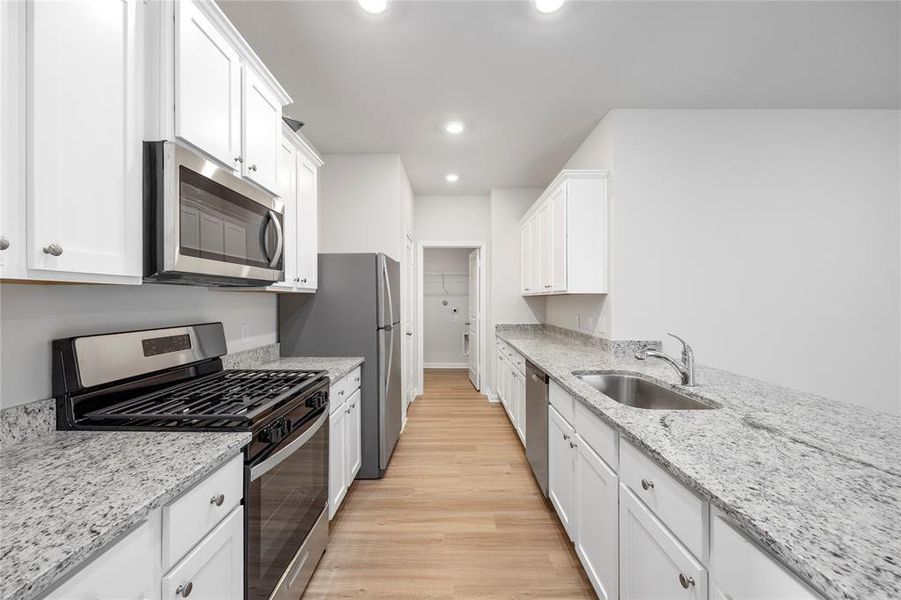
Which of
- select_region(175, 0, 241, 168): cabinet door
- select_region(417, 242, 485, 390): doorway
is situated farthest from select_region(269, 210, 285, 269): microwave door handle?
select_region(417, 242, 485, 390): doorway

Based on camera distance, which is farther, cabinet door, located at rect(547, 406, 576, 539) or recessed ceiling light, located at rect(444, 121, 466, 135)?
recessed ceiling light, located at rect(444, 121, 466, 135)

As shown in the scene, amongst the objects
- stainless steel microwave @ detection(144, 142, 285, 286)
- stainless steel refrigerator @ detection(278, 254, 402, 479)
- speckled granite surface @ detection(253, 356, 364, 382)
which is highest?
stainless steel microwave @ detection(144, 142, 285, 286)

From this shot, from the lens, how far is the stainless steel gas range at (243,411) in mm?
1204

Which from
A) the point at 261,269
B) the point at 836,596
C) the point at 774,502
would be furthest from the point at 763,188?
the point at 261,269

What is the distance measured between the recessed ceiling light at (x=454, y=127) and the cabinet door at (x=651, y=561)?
2.79m

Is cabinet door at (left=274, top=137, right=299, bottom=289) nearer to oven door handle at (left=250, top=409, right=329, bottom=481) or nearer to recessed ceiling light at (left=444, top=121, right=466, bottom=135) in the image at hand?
oven door handle at (left=250, top=409, right=329, bottom=481)

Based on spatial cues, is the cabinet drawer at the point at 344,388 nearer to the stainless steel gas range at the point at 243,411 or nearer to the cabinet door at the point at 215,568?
the stainless steel gas range at the point at 243,411

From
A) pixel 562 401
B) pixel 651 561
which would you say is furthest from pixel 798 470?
pixel 562 401

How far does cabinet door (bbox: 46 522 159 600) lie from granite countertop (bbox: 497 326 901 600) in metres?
1.26

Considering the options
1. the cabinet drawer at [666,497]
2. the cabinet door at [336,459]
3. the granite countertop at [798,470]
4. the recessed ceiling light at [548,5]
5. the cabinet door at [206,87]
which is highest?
the recessed ceiling light at [548,5]

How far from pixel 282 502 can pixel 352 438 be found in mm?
1111

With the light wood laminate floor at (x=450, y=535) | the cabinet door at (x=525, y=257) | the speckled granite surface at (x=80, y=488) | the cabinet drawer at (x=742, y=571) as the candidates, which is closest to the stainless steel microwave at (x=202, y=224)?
the speckled granite surface at (x=80, y=488)

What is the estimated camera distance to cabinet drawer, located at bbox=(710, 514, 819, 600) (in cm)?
70

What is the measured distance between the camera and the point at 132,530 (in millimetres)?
786
